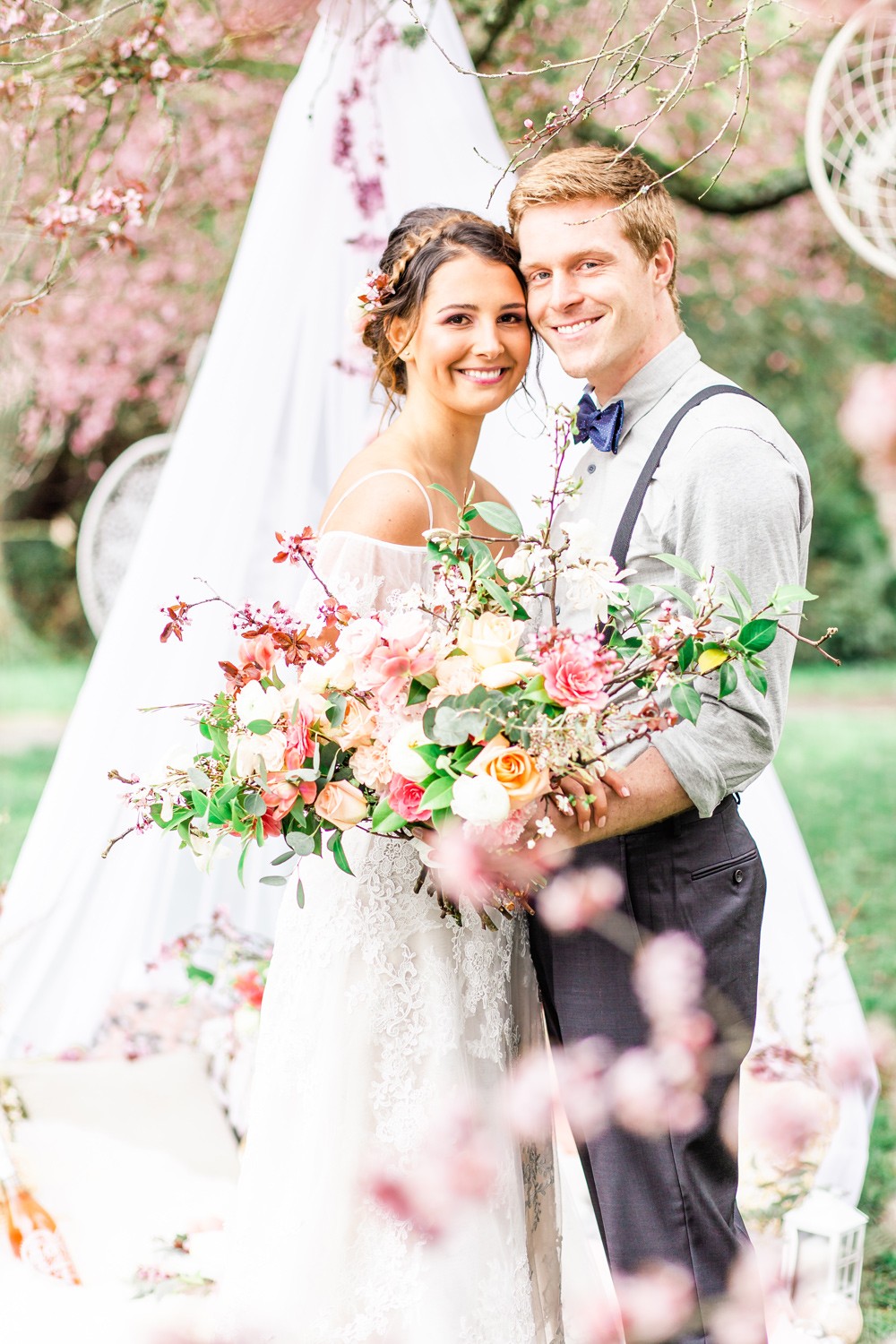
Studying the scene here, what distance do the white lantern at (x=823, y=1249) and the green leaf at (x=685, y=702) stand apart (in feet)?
5.24

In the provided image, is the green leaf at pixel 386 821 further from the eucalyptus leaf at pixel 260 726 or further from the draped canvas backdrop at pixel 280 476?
the draped canvas backdrop at pixel 280 476

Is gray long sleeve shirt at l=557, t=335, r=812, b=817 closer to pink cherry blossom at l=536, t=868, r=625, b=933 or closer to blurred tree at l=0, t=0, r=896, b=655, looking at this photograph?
pink cherry blossom at l=536, t=868, r=625, b=933

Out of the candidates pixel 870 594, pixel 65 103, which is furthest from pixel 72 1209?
pixel 870 594

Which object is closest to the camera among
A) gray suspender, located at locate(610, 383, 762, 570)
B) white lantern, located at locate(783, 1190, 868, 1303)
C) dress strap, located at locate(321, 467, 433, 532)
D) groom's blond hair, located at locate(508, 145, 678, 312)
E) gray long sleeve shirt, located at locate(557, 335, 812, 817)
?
gray long sleeve shirt, located at locate(557, 335, 812, 817)

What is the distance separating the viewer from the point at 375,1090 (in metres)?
2.07

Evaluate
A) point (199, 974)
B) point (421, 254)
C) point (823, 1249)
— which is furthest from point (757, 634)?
point (199, 974)

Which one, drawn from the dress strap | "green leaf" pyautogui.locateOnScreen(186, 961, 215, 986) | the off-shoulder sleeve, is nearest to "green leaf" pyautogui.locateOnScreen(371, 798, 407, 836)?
the off-shoulder sleeve

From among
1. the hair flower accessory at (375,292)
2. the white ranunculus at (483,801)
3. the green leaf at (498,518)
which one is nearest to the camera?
the white ranunculus at (483,801)

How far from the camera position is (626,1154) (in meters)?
1.96

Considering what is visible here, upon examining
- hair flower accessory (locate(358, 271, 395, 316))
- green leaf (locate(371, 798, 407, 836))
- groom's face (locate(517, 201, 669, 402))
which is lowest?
green leaf (locate(371, 798, 407, 836))

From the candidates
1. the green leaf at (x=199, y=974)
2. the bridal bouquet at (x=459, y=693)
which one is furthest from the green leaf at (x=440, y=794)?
the green leaf at (x=199, y=974)

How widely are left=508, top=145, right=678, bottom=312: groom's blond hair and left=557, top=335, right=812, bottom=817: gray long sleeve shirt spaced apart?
0.36 meters

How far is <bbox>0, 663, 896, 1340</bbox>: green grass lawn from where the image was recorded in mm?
3580

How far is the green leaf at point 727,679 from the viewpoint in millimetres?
1690
